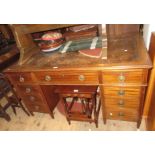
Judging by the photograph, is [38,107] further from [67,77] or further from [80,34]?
[80,34]

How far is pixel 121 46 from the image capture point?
1435 millimetres

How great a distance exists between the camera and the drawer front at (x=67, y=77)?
128 centimetres

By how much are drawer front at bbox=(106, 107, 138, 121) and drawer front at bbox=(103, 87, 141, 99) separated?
0.20 metres

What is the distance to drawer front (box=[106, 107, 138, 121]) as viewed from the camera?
146 centimetres

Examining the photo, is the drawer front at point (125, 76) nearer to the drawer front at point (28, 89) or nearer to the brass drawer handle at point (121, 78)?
the brass drawer handle at point (121, 78)

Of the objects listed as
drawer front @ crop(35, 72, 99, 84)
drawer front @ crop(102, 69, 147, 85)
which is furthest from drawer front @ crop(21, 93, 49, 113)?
drawer front @ crop(102, 69, 147, 85)

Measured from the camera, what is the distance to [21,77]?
4.91 feet

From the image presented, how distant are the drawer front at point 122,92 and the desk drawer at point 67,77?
0.17 metres

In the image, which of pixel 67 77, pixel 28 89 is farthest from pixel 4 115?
pixel 67 77
